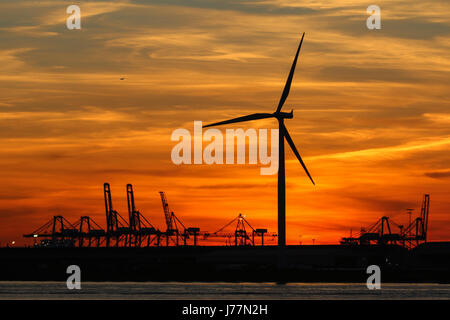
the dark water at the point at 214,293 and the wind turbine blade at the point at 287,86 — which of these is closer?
the dark water at the point at 214,293

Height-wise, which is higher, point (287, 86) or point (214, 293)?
point (287, 86)

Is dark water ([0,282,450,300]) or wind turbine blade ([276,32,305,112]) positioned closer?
dark water ([0,282,450,300])

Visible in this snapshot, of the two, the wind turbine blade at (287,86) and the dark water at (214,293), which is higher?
the wind turbine blade at (287,86)

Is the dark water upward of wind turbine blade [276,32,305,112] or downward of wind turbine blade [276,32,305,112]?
downward

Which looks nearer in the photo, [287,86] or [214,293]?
[214,293]
